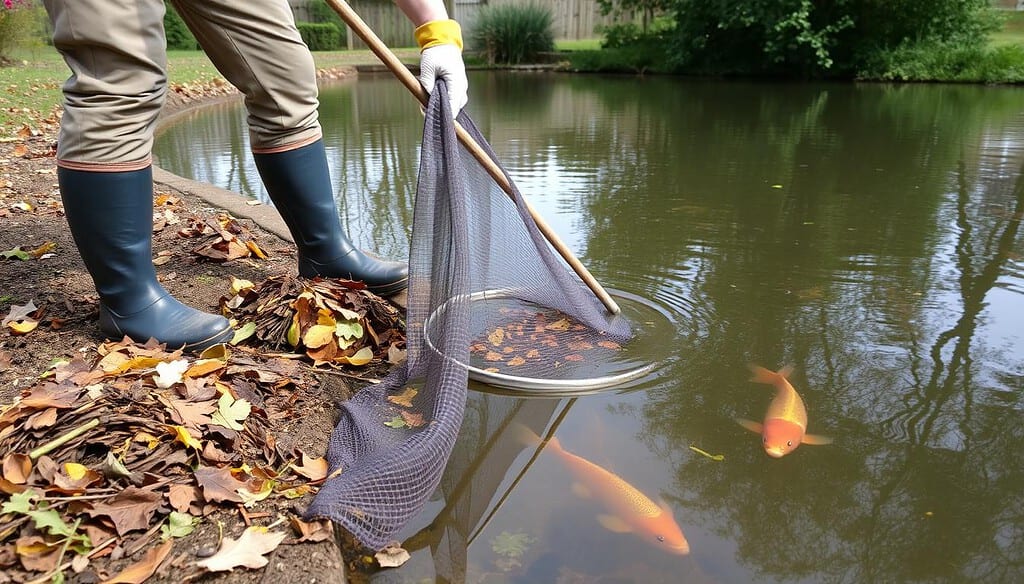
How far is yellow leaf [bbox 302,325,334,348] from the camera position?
2.29 meters

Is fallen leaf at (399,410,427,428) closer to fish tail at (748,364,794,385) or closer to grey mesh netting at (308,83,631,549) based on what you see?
grey mesh netting at (308,83,631,549)

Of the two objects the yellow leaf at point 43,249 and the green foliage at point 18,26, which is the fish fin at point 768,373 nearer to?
the yellow leaf at point 43,249

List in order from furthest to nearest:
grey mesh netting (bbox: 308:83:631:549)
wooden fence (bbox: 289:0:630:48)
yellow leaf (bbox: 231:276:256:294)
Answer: wooden fence (bbox: 289:0:630:48) < yellow leaf (bbox: 231:276:256:294) < grey mesh netting (bbox: 308:83:631:549)

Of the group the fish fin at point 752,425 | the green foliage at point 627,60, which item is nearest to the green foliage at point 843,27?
the green foliage at point 627,60

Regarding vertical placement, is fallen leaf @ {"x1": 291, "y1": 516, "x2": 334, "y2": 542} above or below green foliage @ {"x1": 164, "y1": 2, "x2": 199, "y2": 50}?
below

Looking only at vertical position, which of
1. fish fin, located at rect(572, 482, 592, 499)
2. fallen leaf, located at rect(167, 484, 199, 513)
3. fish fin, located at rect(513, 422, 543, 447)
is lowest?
fish fin, located at rect(572, 482, 592, 499)

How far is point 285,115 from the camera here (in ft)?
7.70

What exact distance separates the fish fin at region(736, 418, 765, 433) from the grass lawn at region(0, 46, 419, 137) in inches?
152

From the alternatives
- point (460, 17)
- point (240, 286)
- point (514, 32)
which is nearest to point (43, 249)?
point (240, 286)

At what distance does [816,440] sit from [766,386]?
0.33 meters

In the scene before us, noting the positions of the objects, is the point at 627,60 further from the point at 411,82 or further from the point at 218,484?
the point at 218,484

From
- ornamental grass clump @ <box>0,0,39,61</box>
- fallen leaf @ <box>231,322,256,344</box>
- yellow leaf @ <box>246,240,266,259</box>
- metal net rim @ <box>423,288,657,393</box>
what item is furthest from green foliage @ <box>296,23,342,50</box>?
metal net rim @ <box>423,288,657,393</box>

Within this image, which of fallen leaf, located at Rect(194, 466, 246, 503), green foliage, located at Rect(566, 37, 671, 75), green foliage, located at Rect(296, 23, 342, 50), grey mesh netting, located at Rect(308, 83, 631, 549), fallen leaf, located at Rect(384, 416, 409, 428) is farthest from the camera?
green foliage, located at Rect(296, 23, 342, 50)

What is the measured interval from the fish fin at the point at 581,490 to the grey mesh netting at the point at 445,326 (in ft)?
1.17
